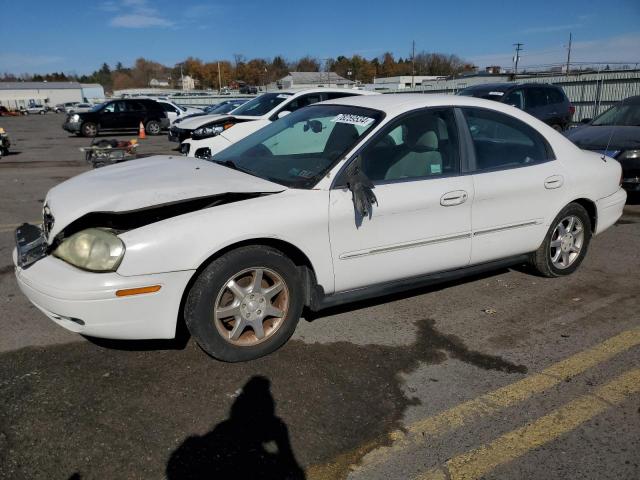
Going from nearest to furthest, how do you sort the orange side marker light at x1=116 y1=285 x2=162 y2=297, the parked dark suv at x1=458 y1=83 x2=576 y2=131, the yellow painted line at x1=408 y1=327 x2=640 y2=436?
the yellow painted line at x1=408 y1=327 x2=640 y2=436 → the orange side marker light at x1=116 y1=285 x2=162 y2=297 → the parked dark suv at x1=458 y1=83 x2=576 y2=131

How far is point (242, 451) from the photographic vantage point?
7.93 ft

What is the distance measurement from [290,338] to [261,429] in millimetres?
1014

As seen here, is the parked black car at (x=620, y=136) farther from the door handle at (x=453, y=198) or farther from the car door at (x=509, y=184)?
the door handle at (x=453, y=198)

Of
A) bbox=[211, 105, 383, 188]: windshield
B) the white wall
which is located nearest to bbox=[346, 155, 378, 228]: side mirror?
bbox=[211, 105, 383, 188]: windshield

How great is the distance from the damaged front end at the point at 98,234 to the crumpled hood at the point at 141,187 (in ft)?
0.13

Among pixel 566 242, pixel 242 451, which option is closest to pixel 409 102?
pixel 566 242

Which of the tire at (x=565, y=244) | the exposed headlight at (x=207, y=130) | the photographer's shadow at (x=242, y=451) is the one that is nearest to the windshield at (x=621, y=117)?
the tire at (x=565, y=244)

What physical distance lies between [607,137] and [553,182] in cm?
443

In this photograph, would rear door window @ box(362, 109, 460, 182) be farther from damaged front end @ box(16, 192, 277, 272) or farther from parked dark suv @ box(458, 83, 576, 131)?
parked dark suv @ box(458, 83, 576, 131)

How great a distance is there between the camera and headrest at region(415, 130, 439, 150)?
3802mm

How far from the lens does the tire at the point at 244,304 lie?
2.96 m

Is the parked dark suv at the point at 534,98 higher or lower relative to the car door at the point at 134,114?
higher

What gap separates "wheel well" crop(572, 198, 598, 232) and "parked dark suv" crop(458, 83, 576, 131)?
23.3ft

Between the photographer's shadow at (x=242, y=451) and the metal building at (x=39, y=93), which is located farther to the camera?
the metal building at (x=39, y=93)
